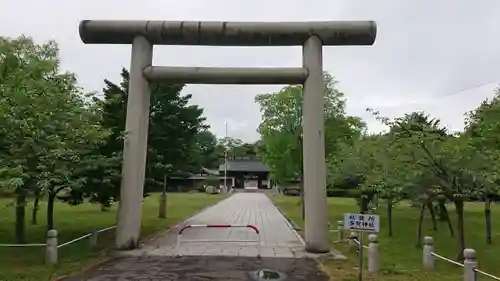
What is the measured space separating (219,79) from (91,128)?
364 cm

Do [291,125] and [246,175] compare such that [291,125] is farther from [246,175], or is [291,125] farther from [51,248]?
[246,175]

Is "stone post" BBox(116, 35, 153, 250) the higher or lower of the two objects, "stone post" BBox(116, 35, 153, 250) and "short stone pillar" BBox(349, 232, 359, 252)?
the higher

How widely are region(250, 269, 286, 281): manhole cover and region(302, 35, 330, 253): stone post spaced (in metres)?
3.06

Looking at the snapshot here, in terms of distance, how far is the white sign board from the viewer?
357 inches

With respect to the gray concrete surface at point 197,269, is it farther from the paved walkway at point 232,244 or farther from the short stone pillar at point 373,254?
the short stone pillar at point 373,254

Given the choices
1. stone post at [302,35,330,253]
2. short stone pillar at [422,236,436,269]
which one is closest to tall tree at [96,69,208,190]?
stone post at [302,35,330,253]

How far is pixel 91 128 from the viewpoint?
543 inches

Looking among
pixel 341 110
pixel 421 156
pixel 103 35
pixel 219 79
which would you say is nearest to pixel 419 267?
pixel 421 156

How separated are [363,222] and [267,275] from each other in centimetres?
234

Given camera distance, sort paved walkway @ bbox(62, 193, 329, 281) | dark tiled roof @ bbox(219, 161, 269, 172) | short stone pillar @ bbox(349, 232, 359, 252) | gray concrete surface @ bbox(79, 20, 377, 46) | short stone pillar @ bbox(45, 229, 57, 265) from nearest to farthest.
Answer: paved walkway @ bbox(62, 193, 329, 281), short stone pillar @ bbox(45, 229, 57, 265), gray concrete surface @ bbox(79, 20, 377, 46), short stone pillar @ bbox(349, 232, 359, 252), dark tiled roof @ bbox(219, 161, 269, 172)

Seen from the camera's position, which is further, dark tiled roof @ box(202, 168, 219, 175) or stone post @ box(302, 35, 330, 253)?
dark tiled roof @ box(202, 168, 219, 175)

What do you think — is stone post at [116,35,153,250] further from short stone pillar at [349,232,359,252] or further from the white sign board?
the white sign board

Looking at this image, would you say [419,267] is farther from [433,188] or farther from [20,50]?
[20,50]

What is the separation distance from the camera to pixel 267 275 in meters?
10.3
